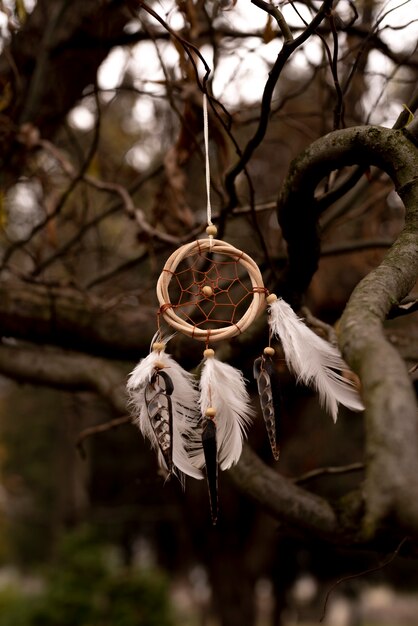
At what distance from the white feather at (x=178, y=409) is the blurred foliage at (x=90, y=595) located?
6.97m

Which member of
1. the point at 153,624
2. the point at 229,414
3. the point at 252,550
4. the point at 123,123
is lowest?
the point at 153,624

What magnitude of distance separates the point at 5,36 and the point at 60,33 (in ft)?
1.19

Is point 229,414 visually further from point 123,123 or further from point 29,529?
point 29,529

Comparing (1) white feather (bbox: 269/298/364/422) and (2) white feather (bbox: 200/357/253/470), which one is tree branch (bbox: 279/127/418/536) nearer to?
(1) white feather (bbox: 269/298/364/422)

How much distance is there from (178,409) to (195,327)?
210 millimetres

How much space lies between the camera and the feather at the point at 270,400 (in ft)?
4.82

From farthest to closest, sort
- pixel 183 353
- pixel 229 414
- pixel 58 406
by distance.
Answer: pixel 58 406 → pixel 183 353 → pixel 229 414

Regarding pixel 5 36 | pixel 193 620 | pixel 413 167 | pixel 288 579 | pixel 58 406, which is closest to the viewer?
pixel 413 167

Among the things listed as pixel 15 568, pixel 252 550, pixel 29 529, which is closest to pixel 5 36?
pixel 252 550

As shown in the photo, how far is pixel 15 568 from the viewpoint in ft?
48.4

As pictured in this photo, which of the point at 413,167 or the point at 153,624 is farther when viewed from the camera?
the point at 153,624

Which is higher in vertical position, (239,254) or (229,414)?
(239,254)

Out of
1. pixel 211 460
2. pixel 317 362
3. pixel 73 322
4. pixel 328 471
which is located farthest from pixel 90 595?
pixel 317 362

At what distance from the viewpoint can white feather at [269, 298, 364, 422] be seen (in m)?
1.39
